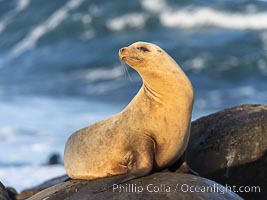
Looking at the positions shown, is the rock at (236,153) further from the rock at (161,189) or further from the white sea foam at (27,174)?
the white sea foam at (27,174)

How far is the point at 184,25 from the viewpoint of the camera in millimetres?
22625

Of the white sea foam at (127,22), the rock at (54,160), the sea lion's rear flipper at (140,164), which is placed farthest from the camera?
the white sea foam at (127,22)

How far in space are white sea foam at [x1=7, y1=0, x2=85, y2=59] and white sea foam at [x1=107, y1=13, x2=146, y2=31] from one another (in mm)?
1902

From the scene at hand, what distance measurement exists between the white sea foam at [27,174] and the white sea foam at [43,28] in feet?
41.2

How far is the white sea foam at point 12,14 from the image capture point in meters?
25.4

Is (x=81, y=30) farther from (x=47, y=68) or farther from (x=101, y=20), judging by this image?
(x=47, y=68)

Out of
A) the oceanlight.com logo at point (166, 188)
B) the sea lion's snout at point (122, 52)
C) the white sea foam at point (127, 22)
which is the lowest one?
the white sea foam at point (127, 22)

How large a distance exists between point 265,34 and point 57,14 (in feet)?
22.9

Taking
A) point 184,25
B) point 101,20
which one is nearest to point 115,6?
point 101,20

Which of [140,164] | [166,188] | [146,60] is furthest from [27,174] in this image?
[166,188]

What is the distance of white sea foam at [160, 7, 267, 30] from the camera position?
865 inches

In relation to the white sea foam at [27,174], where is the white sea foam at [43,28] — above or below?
below

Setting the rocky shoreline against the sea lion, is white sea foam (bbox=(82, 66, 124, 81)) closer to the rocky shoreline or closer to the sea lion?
the rocky shoreline

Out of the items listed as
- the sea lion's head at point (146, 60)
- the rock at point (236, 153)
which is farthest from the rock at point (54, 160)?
the sea lion's head at point (146, 60)
